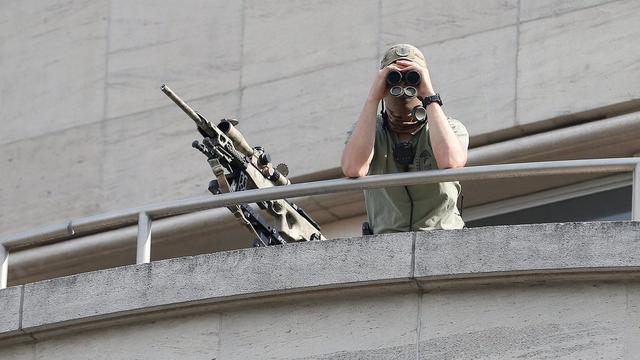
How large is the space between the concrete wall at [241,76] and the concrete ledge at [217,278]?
5210mm

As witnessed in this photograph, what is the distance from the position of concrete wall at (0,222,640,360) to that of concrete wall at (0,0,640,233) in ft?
17.2

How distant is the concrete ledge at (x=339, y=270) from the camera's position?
15898mm

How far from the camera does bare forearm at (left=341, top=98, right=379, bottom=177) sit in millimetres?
16453

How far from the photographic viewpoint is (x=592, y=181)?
21.4 meters

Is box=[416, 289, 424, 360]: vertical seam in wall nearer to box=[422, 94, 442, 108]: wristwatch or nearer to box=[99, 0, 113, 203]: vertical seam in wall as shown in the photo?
box=[422, 94, 442, 108]: wristwatch

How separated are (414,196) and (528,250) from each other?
1.08m

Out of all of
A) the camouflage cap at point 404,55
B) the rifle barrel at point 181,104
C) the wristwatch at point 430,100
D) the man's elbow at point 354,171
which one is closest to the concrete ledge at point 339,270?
the man's elbow at point 354,171

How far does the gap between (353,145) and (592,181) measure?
17.2 ft

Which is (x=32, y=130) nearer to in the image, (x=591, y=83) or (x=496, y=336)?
(x=591, y=83)

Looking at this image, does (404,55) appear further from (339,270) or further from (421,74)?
(339,270)

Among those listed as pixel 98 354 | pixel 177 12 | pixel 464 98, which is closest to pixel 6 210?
pixel 177 12

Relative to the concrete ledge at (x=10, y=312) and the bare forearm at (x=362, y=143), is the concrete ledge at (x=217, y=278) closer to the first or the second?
the concrete ledge at (x=10, y=312)

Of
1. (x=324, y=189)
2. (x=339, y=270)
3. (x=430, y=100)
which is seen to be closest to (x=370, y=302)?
(x=339, y=270)

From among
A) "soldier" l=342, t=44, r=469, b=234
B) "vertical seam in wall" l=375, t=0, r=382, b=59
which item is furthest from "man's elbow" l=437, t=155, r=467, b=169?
"vertical seam in wall" l=375, t=0, r=382, b=59
